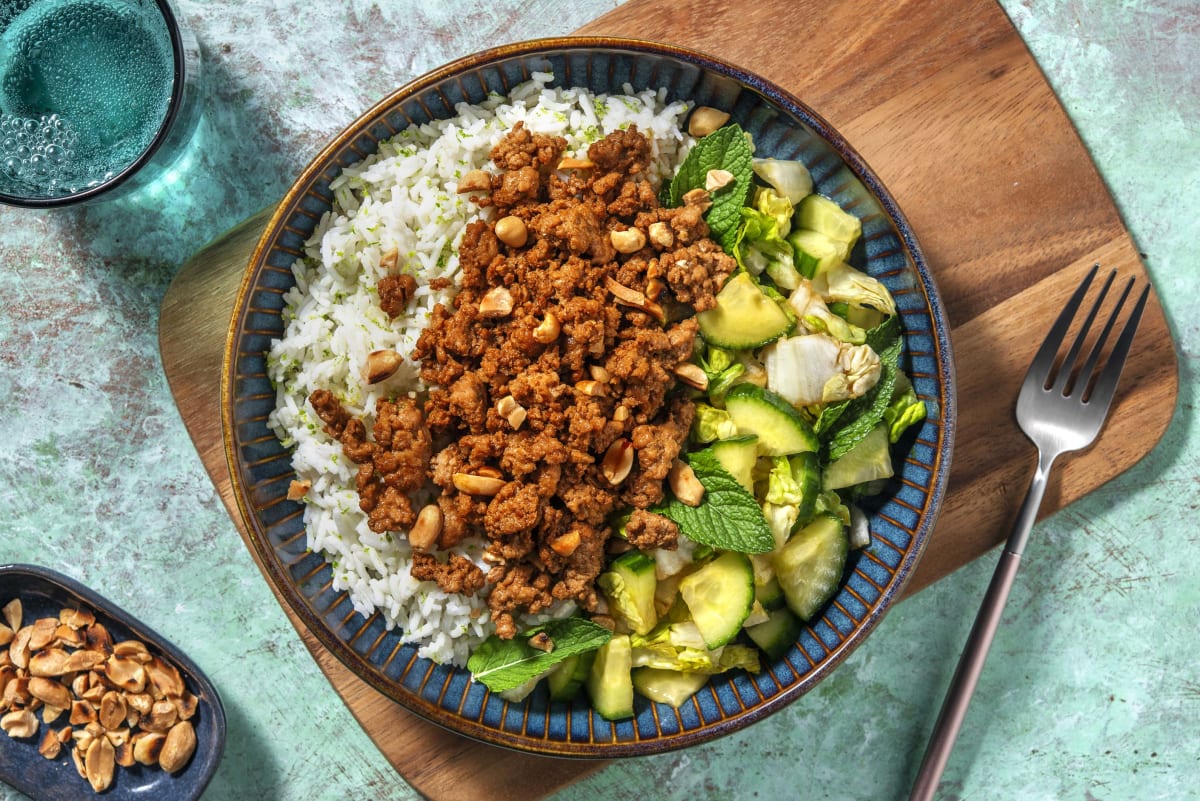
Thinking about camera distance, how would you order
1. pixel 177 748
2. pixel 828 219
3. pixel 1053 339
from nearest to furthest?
1. pixel 828 219
2. pixel 1053 339
3. pixel 177 748

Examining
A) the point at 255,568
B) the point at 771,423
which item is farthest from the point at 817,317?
the point at 255,568

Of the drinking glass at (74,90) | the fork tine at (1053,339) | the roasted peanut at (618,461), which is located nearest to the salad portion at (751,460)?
the roasted peanut at (618,461)

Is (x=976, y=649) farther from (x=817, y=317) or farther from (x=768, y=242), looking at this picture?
(x=768, y=242)

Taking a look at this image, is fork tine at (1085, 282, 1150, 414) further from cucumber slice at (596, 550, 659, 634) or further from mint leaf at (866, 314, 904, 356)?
cucumber slice at (596, 550, 659, 634)

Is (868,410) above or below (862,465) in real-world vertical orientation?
above

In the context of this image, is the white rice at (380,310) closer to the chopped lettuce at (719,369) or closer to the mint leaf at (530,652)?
the mint leaf at (530,652)
